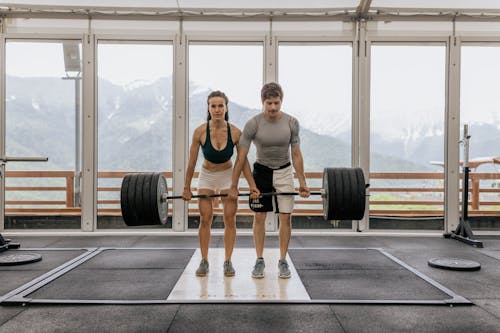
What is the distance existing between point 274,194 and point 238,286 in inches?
22.5

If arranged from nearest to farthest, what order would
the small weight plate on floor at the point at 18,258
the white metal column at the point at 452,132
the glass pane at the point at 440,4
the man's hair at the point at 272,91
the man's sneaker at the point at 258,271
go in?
1. the man's hair at the point at 272,91
2. the man's sneaker at the point at 258,271
3. the small weight plate on floor at the point at 18,258
4. the glass pane at the point at 440,4
5. the white metal column at the point at 452,132

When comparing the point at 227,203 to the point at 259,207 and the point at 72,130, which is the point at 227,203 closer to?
the point at 259,207

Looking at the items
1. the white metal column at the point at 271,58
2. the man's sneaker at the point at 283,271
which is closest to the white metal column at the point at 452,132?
the white metal column at the point at 271,58

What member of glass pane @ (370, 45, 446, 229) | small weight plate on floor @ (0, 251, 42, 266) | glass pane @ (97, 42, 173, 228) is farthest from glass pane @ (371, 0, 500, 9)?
Result: small weight plate on floor @ (0, 251, 42, 266)

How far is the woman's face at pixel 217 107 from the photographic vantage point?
2.50m

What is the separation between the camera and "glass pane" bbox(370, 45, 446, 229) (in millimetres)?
4363

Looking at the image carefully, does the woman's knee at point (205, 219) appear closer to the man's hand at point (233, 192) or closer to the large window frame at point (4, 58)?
the man's hand at point (233, 192)

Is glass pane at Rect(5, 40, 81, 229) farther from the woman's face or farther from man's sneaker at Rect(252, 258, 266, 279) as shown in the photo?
man's sneaker at Rect(252, 258, 266, 279)

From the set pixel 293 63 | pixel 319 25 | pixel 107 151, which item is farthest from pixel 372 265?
pixel 107 151

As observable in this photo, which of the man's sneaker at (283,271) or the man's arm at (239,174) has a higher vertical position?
the man's arm at (239,174)

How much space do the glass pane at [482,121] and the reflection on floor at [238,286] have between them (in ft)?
8.25

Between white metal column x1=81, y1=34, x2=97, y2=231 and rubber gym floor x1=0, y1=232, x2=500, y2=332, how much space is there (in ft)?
2.95

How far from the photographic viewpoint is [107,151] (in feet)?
14.6

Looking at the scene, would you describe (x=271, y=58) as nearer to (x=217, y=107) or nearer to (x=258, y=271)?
(x=217, y=107)
